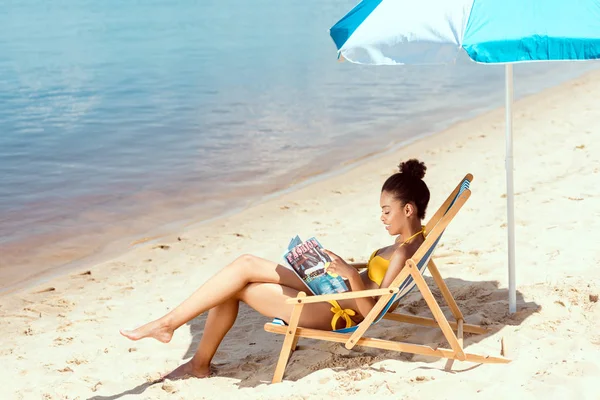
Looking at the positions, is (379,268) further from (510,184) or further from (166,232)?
(166,232)

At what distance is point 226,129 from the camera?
11.5m

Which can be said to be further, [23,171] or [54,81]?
[54,81]

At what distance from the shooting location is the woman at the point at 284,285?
156 inches

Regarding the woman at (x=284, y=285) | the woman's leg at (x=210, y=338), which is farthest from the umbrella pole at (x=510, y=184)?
the woman's leg at (x=210, y=338)

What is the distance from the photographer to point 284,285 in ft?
13.5

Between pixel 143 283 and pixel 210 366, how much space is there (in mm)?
1894

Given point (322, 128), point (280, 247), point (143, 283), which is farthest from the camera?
point (322, 128)

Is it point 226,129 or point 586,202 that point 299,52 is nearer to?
point 226,129

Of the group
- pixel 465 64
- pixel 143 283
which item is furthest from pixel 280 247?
pixel 465 64

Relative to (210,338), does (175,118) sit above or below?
above

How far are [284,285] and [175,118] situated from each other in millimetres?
8529

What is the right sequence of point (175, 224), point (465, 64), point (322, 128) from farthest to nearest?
point (465, 64)
point (322, 128)
point (175, 224)

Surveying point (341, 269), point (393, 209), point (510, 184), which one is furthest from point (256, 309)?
point (510, 184)

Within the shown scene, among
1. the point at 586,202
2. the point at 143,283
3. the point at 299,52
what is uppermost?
the point at 299,52
